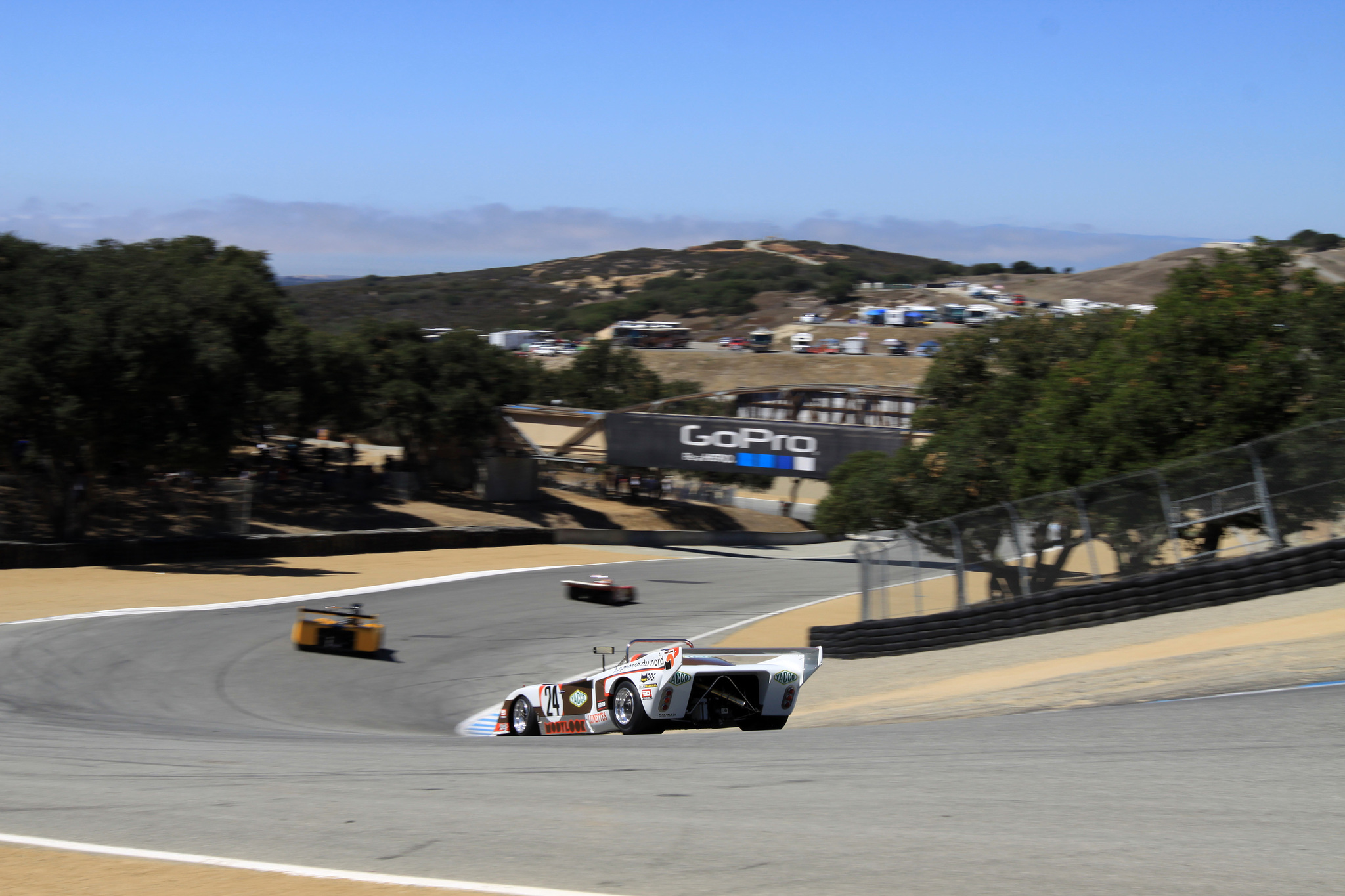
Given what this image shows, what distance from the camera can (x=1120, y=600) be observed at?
47.6 feet

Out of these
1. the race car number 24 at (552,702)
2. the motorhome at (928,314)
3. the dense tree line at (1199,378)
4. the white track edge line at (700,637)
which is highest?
the motorhome at (928,314)

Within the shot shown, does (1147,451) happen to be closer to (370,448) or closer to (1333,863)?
(1333,863)

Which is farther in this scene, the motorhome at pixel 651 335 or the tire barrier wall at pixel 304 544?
the motorhome at pixel 651 335

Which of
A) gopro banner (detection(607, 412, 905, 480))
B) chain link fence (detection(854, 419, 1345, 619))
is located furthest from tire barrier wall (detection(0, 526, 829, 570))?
chain link fence (detection(854, 419, 1345, 619))

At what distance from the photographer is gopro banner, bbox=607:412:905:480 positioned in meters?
47.6

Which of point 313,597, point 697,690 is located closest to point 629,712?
point 697,690

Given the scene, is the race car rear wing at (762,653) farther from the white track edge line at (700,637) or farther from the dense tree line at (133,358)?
the dense tree line at (133,358)

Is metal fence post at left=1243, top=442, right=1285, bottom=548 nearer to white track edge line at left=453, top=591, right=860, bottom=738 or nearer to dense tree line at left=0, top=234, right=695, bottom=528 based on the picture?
white track edge line at left=453, top=591, right=860, bottom=738

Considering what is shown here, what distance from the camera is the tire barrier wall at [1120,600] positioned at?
13586 millimetres

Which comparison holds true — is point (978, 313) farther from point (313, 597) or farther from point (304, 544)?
point (313, 597)

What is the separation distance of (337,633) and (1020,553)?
1321 centimetres

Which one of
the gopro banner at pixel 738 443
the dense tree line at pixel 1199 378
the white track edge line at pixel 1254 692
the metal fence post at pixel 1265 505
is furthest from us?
the gopro banner at pixel 738 443

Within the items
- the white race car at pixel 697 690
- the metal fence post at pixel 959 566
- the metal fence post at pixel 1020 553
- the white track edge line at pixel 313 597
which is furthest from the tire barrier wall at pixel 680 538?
the white race car at pixel 697 690

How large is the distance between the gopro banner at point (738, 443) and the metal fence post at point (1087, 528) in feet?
102
